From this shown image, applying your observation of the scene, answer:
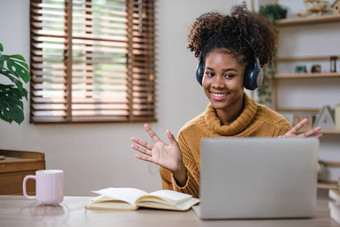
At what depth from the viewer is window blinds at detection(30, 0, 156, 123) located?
10.6 ft

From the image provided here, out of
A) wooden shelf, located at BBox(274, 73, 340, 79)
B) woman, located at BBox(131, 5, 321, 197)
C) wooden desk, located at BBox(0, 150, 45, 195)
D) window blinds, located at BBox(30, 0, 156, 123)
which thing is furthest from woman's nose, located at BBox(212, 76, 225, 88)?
wooden shelf, located at BBox(274, 73, 340, 79)

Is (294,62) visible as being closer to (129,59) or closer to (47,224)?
(129,59)

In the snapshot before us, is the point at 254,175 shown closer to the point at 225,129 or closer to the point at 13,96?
the point at 225,129

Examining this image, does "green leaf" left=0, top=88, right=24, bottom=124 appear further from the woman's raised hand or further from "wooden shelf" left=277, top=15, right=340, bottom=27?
"wooden shelf" left=277, top=15, right=340, bottom=27

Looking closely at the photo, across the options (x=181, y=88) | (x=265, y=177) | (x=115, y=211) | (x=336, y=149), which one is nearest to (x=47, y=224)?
(x=115, y=211)

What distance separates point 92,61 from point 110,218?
7.82 feet

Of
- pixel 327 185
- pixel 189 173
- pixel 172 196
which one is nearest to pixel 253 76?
pixel 189 173

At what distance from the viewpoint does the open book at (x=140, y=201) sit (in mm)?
1296

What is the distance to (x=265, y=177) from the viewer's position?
1124 mm

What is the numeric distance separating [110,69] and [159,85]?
45 cm

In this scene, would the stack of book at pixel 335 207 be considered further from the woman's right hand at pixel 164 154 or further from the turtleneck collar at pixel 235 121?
the turtleneck collar at pixel 235 121

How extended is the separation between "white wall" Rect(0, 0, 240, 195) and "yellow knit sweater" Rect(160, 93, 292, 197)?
1481 millimetres

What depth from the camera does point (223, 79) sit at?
1.92 meters

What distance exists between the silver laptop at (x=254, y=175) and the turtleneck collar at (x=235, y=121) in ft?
2.59
